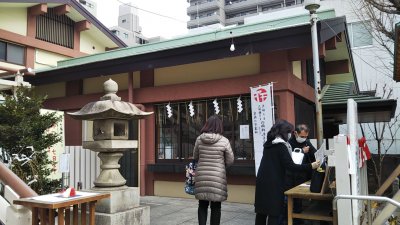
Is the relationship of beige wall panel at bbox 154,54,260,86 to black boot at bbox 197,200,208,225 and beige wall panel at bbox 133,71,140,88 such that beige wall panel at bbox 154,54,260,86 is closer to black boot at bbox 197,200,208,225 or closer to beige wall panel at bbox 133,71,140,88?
beige wall panel at bbox 133,71,140,88

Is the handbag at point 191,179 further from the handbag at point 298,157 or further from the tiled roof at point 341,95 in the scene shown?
the tiled roof at point 341,95

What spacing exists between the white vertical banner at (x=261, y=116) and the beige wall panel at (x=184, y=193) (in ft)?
3.22

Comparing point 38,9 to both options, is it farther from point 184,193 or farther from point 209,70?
point 184,193

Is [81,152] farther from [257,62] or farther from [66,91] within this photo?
[257,62]

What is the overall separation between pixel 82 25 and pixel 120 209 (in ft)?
41.5

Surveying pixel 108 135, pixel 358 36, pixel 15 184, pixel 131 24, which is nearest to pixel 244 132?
pixel 108 135

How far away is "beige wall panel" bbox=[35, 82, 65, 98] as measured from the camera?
12000 millimetres

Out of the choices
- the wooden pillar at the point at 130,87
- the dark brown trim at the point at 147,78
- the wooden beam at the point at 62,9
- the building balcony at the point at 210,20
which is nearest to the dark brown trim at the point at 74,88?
the wooden pillar at the point at 130,87

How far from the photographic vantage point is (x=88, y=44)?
57.5 feet

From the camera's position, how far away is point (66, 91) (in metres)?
11.8

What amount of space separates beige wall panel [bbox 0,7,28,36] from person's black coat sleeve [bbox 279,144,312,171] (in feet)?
41.5

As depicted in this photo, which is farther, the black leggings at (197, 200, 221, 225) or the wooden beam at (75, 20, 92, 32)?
the wooden beam at (75, 20, 92, 32)

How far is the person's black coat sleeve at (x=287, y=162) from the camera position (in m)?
4.74

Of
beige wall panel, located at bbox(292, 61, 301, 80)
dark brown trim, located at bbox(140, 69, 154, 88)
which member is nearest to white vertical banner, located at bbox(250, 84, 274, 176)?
beige wall panel, located at bbox(292, 61, 301, 80)
